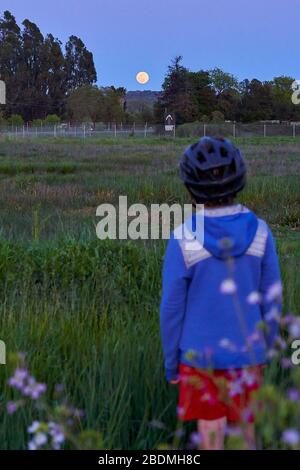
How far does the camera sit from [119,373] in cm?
317

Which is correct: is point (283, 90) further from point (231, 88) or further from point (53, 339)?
point (53, 339)

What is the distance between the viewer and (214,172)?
2.53 metres

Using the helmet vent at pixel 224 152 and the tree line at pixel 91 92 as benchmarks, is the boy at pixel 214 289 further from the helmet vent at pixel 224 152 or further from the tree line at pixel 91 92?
the tree line at pixel 91 92

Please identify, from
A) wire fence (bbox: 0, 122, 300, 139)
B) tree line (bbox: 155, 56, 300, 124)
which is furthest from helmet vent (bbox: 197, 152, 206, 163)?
tree line (bbox: 155, 56, 300, 124)

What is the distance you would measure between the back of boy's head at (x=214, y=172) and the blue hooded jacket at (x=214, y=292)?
0.06m

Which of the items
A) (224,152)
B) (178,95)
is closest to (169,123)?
(178,95)

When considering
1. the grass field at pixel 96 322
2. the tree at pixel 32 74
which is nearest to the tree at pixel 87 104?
the tree at pixel 32 74

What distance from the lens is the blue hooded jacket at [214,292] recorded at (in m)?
2.42

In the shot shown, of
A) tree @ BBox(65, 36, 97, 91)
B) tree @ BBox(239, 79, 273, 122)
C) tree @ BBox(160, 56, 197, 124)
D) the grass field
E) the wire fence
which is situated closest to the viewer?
the grass field

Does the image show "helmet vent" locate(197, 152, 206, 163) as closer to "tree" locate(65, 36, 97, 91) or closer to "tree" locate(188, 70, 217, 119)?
"tree" locate(188, 70, 217, 119)

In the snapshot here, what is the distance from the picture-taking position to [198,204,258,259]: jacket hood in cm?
243

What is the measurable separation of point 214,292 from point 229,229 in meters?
0.24

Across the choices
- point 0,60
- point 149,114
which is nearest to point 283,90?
point 149,114

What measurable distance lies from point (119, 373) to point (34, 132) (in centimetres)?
6043
